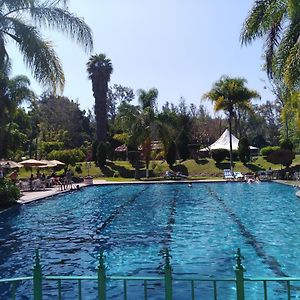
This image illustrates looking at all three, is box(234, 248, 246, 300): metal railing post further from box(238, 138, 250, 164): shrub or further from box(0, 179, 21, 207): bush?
box(238, 138, 250, 164): shrub

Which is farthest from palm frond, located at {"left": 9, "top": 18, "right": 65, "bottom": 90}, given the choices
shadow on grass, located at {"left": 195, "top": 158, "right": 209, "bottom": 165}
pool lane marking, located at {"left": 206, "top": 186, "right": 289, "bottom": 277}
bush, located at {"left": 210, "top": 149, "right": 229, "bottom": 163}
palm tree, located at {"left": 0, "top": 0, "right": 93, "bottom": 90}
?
shadow on grass, located at {"left": 195, "top": 158, "right": 209, "bottom": 165}

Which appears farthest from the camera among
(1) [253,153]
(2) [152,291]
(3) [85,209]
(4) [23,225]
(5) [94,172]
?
(1) [253,153]

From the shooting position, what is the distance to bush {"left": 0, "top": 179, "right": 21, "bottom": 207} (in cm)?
1984

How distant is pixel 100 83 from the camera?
198 feet

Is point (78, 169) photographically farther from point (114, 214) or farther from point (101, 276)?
point (101, 276)

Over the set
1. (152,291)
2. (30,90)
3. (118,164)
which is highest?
(30,90)

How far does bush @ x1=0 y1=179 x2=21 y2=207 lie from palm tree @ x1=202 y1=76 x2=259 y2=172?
26858mm

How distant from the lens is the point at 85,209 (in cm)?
2000

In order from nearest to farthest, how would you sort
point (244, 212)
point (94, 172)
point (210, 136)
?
1. point (244, 212)
2. point (94, 172)
3. point (210, 136)

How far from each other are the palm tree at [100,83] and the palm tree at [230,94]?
18.2m

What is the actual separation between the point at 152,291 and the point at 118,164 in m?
41.4

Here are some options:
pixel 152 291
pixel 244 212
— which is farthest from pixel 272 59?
pixel 152 291

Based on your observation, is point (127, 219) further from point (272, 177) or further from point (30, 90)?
point (272, 177)

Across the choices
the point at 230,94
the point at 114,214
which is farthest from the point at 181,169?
the point at 114,214
